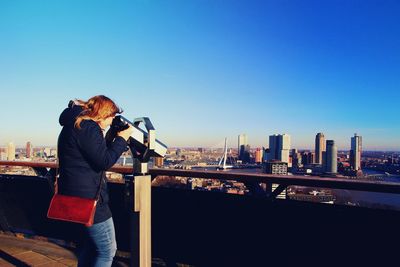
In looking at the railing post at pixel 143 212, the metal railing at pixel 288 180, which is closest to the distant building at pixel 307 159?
the metal railing at pixel 288 180

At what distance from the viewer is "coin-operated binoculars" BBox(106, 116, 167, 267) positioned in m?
1.72

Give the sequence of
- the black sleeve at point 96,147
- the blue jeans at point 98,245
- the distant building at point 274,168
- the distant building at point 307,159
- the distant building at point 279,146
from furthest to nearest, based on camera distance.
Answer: the distant building at point 307,159
the distant building at point 279,146
the distant building at point 274,168
the blue jeans at point 98,245
the black sleeve at point 96,147

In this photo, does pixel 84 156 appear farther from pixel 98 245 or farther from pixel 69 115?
pixel 98 245

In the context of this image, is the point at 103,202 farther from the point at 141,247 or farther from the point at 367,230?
the point at 367,230

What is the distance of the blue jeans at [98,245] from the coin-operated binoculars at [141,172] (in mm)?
161

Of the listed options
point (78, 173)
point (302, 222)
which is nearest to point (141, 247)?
point (78, 173)

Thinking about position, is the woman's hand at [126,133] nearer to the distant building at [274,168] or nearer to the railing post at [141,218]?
the railing post at [141,218]

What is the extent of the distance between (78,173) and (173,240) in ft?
5.09

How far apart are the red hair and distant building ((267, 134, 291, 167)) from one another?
1544 cm

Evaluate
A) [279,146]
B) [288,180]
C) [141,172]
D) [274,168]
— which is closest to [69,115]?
[141,172]

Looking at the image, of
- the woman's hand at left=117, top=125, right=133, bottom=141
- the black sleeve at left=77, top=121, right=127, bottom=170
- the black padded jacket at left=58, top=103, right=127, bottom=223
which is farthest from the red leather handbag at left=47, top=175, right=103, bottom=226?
the woman's hand at left=117, top=125, right=133, bottom=141

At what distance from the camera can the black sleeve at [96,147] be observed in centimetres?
165

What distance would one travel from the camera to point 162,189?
119 inches

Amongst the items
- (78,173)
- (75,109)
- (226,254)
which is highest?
(75,109)
